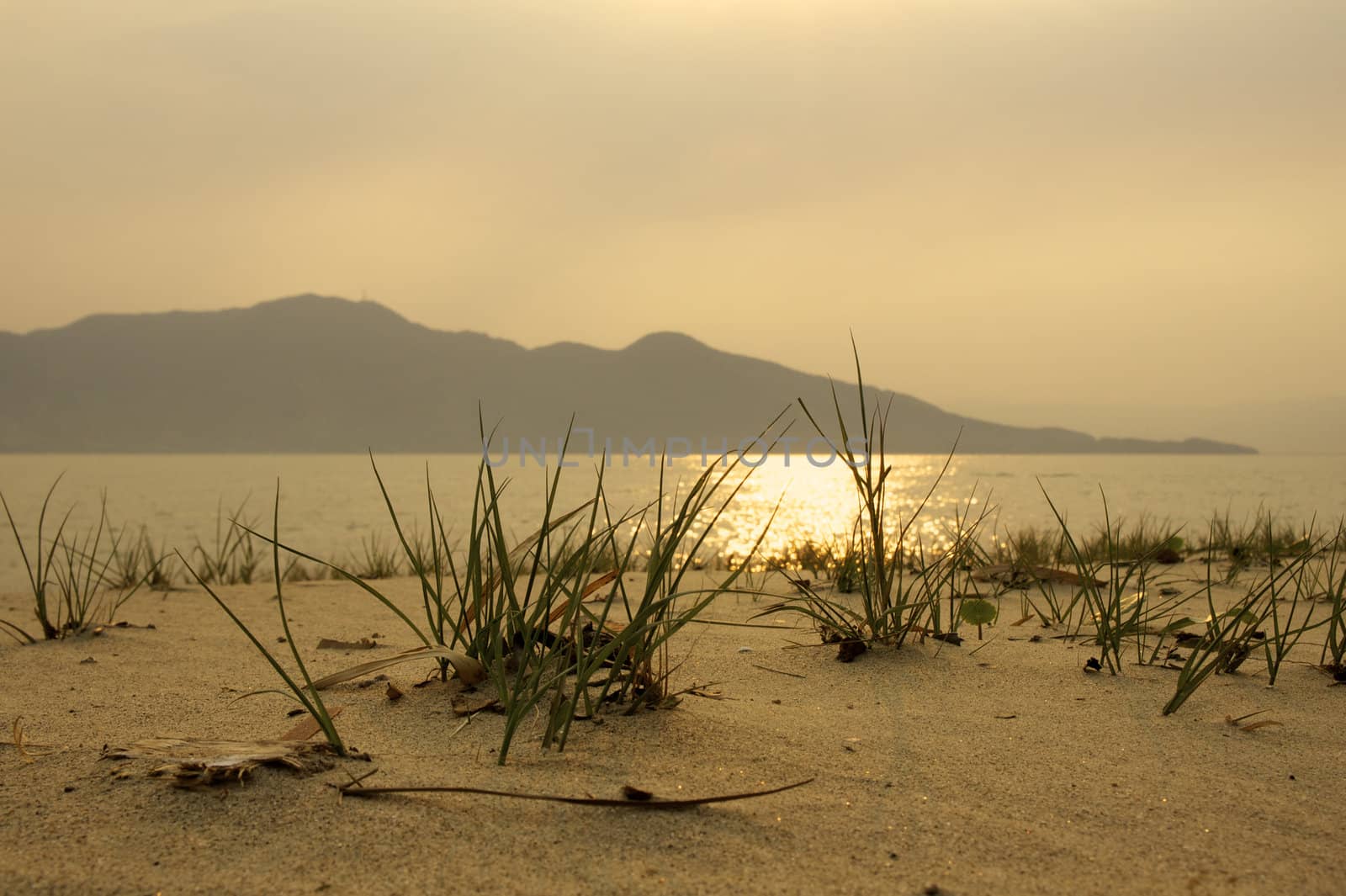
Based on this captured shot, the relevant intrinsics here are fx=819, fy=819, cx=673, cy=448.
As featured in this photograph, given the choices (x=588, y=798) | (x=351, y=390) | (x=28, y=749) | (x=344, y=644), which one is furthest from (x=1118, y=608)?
(x=351, y=390)

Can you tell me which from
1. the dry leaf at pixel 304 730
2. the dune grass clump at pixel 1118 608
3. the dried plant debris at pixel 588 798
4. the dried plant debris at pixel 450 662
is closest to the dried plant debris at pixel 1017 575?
the dune grass clump at pixel 1118 608

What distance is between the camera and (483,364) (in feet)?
555

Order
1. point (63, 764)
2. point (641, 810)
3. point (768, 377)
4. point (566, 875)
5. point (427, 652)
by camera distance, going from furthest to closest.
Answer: point (768, 377) < point (427, 652) < point (63, 764) < point (641, 810) < point (566, 875)

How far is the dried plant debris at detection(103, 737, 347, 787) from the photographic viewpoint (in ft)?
3.76

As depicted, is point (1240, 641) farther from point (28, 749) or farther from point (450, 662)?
point (28, 749)

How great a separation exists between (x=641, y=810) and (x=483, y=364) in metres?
173

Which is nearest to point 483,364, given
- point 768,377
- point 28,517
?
point 768,377

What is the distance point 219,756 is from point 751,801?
78cm

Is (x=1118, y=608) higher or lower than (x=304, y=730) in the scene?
higher

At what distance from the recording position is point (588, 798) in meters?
1.10

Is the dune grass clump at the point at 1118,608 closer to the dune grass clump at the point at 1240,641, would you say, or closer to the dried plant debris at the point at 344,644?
the dune grass clump at the point at 1240,641

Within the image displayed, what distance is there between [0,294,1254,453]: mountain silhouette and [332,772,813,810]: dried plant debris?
10934 cm

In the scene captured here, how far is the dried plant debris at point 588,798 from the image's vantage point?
109 cm

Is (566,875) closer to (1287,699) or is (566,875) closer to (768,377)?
(1287,699)
